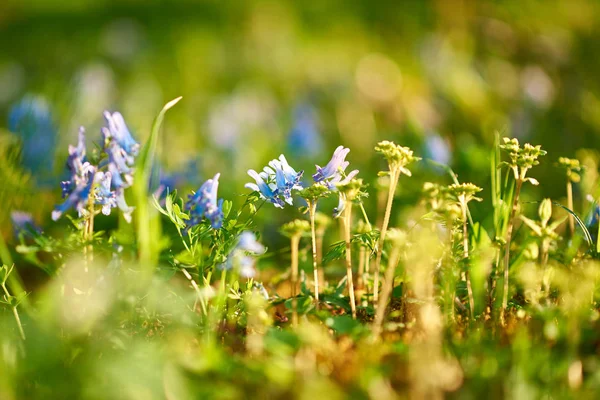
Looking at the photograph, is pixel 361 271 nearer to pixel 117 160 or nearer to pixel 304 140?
A: pixel 117 160

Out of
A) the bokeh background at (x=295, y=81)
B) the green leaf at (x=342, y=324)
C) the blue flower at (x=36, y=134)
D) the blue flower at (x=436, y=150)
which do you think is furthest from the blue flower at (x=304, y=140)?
the green leaf at (x=342, y=324)

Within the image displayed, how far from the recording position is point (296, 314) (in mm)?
1188

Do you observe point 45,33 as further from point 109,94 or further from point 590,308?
point 590,308

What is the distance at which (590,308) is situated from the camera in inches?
46.6

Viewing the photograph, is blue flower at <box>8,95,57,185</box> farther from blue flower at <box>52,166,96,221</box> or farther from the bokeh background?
blue flower at <box>52,166,96,221</box>

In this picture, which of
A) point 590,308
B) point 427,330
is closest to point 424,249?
point 427,330

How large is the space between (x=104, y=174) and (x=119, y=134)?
10 cm

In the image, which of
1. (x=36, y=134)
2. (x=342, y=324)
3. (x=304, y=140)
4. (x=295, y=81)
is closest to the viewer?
(x=342, y=324)

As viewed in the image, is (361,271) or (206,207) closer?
(206,207)

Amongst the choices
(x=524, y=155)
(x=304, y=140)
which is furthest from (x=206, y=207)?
(x=304, y=140)

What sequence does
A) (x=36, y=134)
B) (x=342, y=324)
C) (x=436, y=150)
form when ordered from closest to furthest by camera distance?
(x=342, y=324) < (x=36, y=134) < (x=436, y=150)

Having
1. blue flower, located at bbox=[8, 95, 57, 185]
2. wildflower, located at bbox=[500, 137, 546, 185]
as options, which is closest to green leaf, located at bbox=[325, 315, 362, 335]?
wildflower, located at bbox=[500, 137, 546, 185]

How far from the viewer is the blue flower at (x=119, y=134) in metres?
1.30

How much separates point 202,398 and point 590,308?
783mm
